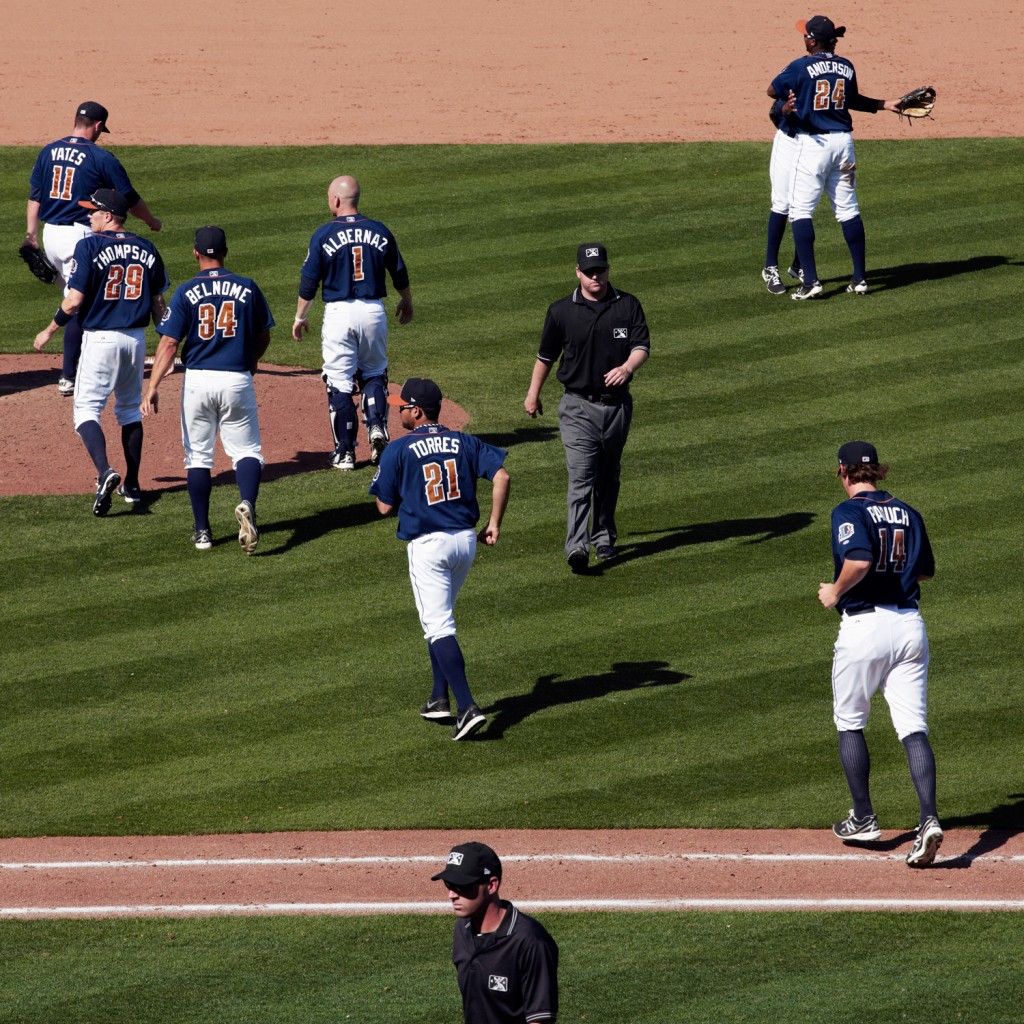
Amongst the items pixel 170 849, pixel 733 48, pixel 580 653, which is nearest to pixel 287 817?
pixel 170 849

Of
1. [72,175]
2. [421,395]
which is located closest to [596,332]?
[421,395]

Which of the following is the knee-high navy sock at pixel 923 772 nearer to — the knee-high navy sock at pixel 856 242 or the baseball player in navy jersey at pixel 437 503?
the baseball player in navy jersey at pixel 437 503

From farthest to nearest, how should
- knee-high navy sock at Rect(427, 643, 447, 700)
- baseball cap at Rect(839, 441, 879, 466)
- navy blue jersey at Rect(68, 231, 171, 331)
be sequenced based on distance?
navy blue jersey at Rect(68, 231, 171, 331) → knee-high navy sock at Rect(427, 643, 447, 700) → baseball cap at Rect(839, 441, 879, 466)

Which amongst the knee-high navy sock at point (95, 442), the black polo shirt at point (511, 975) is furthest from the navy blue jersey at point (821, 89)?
the black polo shirt at point (511, 975)

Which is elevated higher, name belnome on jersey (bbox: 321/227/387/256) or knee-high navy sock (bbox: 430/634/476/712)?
name belnome on jersey (bbox: 321/227/387/256)

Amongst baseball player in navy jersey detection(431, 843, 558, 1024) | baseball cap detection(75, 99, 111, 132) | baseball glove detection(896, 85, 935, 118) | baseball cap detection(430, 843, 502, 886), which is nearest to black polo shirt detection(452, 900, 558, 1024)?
baseball player in navy jersey detection(431, 843, 558, 1024)

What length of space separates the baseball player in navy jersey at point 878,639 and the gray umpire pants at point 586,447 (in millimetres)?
3256

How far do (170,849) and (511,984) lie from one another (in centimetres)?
341

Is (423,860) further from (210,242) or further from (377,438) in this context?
(377,438)

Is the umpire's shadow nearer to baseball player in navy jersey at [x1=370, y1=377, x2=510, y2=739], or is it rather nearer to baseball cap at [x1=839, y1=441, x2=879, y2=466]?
baseball player in navy jersey at [x1=370, y1=377, x2=510, y2=739]

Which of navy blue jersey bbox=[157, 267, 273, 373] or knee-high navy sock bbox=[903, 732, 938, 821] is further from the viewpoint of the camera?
navy blue jersey bbox=[157, 267, 273, 373]

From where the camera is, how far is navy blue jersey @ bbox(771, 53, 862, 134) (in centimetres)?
→ 1588

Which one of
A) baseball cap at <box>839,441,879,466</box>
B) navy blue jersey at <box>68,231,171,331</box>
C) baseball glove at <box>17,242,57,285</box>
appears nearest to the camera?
baseball cap at <box>839,441,879,466</box>

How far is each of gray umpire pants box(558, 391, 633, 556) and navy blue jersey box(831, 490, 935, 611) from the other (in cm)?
334
